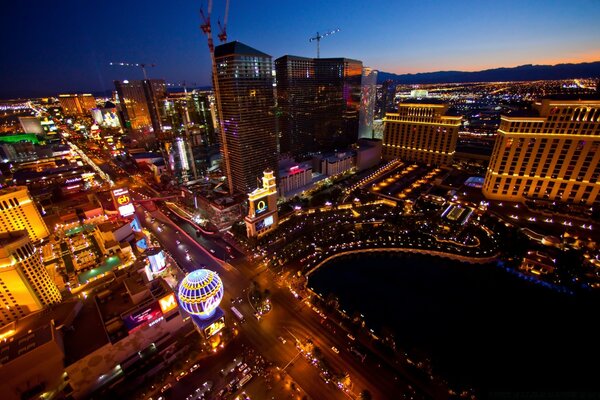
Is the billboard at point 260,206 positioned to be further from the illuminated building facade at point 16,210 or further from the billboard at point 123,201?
the illuminated building facade at point 16,210

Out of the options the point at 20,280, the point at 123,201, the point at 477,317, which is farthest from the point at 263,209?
the point at 477,317

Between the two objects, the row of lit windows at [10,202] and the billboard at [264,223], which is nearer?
the row of lit windows at [10,202]

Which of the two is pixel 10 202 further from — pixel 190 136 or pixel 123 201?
pixel 190 136

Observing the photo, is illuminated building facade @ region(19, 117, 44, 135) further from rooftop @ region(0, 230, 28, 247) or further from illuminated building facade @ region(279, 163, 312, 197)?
illuminated building facade @ region(279, 163, 312, 197)

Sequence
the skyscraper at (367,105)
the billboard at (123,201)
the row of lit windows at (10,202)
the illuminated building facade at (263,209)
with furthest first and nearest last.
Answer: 1. the skyscraper at (367,105)
2. the billboard at (123,201)
3. the illuminated building facade at (263,209)
4. the row of lit windows at (10,202)

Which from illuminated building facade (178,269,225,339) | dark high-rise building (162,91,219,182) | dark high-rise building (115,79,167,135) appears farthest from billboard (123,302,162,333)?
dark high-rise building (115,79,167,135)

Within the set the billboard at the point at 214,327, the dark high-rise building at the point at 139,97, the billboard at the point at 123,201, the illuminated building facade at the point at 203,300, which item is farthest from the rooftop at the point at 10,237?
the dark high-rise building at the point at 139,97
